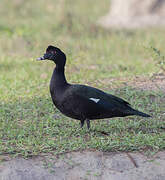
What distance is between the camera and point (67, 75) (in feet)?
27.5

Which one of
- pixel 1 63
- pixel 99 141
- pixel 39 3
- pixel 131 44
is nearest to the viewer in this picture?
pixel 99 141

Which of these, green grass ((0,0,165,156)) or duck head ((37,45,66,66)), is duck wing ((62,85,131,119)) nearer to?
green grass ((0,0,165,156))

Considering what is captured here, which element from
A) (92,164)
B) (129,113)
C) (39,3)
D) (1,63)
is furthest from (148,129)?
(39,3)

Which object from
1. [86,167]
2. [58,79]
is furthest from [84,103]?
[86,167]

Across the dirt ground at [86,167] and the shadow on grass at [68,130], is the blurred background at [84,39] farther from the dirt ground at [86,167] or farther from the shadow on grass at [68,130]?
the dirt ground at [86,167]

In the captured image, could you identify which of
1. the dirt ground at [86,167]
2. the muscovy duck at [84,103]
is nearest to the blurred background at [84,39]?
the muscovy duck at [84,103]

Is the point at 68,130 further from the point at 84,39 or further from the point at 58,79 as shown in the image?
the point at 84,39

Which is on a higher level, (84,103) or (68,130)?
(84,103)

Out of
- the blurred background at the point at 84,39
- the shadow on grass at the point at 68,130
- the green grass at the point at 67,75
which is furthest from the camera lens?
the blurred background at the point at 84,39

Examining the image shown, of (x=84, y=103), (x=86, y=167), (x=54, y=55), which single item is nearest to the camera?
(x=86, y=167)

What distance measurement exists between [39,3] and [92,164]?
13.0m

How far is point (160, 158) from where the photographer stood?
4977 millimetres

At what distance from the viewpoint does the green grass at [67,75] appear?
17.7ft

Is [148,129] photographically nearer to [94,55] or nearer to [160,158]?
[160,158]
